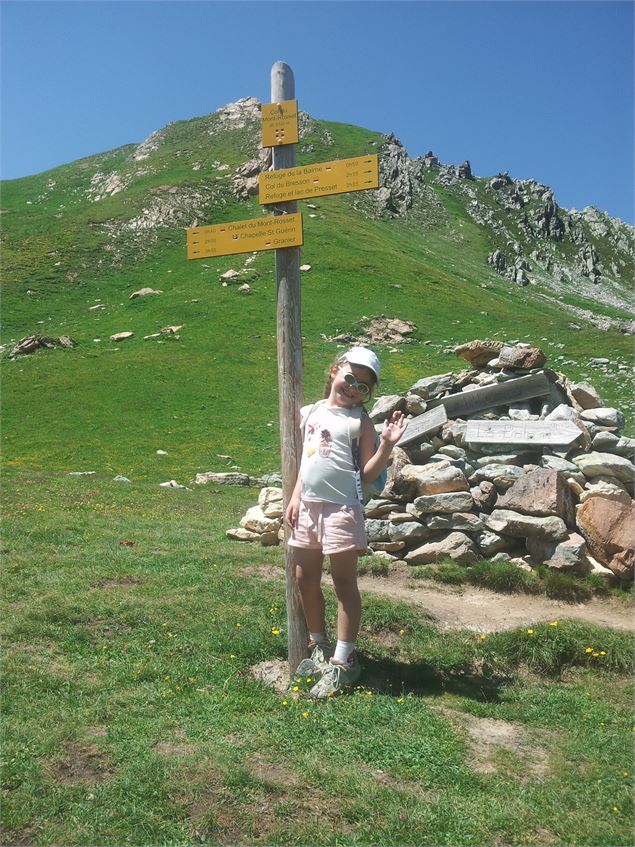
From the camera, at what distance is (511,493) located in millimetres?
10258

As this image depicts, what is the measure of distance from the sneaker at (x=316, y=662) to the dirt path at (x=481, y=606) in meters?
2.19

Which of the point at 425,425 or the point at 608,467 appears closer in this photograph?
the point at 608,467

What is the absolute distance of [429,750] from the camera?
4.88 meters

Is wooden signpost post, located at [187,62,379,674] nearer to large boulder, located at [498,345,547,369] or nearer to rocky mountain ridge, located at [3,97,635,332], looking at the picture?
large boulder, located at [498,345,547,369]

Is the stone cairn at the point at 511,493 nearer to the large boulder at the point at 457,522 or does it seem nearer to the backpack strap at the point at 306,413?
the large boulder at the point at 457,522

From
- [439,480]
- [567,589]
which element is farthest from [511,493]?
[567,589]

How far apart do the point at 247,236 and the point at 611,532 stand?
654cm

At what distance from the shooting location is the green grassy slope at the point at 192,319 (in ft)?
94.4

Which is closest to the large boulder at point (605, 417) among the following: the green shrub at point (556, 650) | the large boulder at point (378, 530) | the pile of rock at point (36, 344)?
the large boulder at point (378, 530)

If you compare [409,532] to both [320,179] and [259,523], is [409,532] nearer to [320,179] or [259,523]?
[259,523]

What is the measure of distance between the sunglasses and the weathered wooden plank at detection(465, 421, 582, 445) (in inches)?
239

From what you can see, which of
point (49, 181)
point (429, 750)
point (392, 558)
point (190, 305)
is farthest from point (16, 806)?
point (49, 181)

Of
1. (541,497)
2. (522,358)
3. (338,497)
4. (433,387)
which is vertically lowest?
(541,497)

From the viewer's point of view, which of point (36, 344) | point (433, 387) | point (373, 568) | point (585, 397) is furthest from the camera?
point (36, 344)
